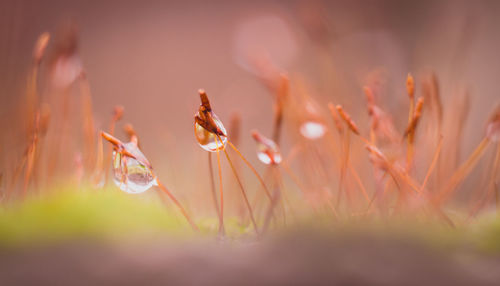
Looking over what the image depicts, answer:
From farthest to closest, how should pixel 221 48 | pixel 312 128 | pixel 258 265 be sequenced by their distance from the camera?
pixel 221 48 < pixel 312 128 < pixel 258 265

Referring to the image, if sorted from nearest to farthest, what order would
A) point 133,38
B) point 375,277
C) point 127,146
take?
point 375,277
point 127,146
point 133,38

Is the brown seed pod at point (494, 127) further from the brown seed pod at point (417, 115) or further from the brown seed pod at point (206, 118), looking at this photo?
the brown seed pod at point (206, 118)

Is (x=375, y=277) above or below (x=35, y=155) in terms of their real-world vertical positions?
below

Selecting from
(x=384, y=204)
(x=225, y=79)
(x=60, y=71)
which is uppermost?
(x=225, y=79)

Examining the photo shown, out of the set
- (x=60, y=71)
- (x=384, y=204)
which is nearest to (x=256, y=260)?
(x=384, y=204)

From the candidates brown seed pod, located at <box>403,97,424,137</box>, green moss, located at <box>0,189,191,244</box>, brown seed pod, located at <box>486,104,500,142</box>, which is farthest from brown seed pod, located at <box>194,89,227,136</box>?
brown seed pod, located at <box>486,104,500,142</box>

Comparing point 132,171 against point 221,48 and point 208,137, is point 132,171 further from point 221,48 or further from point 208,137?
point 221,48

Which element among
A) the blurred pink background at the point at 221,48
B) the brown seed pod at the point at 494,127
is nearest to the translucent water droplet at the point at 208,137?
the brown seed pod at the point at 494,127

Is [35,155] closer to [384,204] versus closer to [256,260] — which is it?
[256,260]

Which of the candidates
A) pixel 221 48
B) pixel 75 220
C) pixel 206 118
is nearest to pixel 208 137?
pixel 206 118
